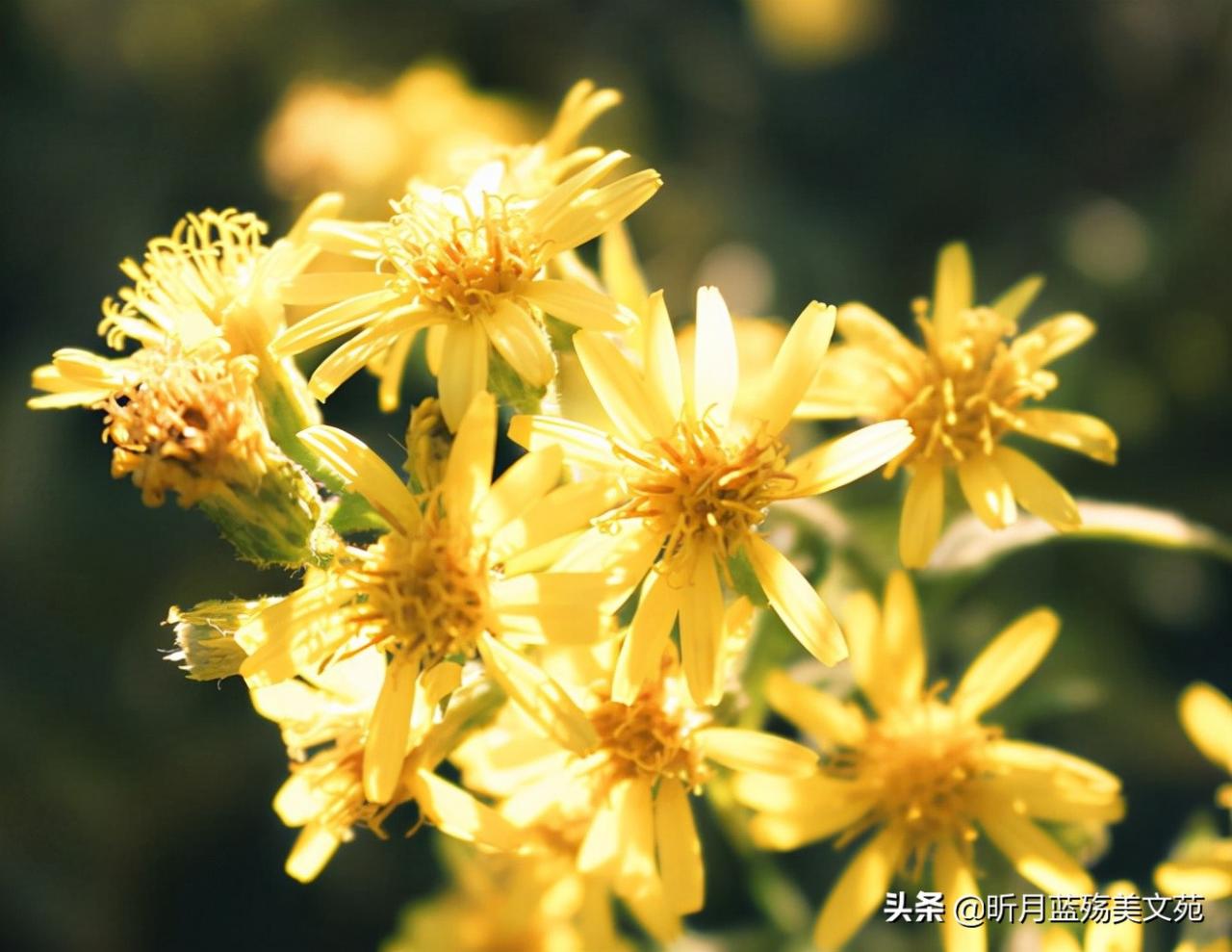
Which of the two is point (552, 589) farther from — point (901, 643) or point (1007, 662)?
point (1007, 662)

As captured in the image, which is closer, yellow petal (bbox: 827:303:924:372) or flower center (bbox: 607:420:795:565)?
flower center (bbox: 607:420:795:565)

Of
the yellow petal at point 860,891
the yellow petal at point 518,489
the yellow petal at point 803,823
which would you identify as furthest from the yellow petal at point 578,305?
the yellow petal at point 860,891

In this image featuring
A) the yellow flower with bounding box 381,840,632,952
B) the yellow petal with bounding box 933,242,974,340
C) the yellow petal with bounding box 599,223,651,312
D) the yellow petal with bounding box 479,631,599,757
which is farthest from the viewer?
the yellow flower with bounding box 381,840,632,952

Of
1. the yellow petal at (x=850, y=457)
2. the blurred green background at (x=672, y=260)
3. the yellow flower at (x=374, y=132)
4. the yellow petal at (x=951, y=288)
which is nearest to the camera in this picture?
the yellow petal at (x=850, y=457)

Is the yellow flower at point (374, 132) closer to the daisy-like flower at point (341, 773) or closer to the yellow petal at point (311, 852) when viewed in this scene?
the daisy-like flower at point (341, 773)

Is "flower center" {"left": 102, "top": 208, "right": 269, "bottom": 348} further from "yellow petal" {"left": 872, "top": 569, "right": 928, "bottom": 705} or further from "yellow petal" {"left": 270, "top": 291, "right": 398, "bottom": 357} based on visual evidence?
"yellow petal" {"left": 872, "top": 569, "right": 928, "bottom": 705}

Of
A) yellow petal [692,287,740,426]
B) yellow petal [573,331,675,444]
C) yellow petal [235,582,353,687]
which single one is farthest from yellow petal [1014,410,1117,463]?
yellow petal [235,582,353,687]

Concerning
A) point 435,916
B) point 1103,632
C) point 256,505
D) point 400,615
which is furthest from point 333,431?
point 1103,632
